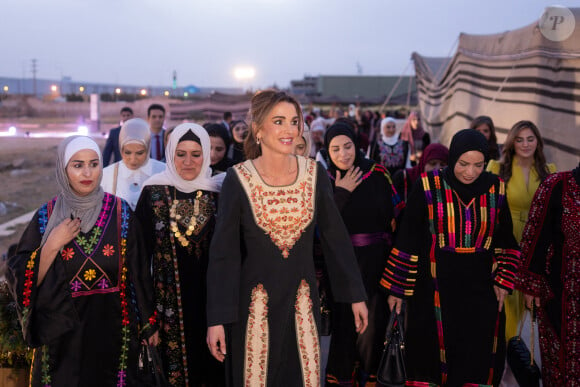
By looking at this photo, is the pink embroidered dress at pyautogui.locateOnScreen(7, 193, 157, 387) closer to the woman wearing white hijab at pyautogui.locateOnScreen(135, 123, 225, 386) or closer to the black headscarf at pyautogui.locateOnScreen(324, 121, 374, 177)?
the woman wearing white hijab at pyautogui.locateOnScreen(135, 123, 225, 386)

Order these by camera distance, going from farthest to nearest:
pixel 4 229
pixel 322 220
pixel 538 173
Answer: pixel 4 229 < pixel 538 173 < pixel 322 220

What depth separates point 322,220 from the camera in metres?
2.92

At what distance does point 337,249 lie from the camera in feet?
9.54

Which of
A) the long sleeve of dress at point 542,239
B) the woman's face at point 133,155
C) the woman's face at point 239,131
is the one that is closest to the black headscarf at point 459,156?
the long sleeve of dress at point 542,239

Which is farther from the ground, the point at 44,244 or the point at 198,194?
the point at 198,194

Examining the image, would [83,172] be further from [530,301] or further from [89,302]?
[530,301]

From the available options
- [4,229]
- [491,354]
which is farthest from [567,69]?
[4,229]

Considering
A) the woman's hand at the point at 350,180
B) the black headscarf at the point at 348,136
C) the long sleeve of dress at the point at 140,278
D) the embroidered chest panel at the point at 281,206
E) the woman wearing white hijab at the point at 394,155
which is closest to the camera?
the embroidered chest panel at the point at 281,206

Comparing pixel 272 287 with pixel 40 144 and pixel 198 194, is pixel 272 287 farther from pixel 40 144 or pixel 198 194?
pixel 40 144

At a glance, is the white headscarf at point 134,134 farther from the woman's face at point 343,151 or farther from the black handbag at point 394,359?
the black handbag at point 394,359

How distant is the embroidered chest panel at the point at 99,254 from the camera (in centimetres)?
300

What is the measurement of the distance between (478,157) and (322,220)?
1.26 meters

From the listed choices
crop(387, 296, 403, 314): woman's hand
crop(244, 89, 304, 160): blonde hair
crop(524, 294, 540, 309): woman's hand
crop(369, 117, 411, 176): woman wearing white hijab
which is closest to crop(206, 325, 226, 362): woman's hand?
crop(244, 89, 304, 160): blonde hair

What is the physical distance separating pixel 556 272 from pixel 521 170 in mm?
1252
